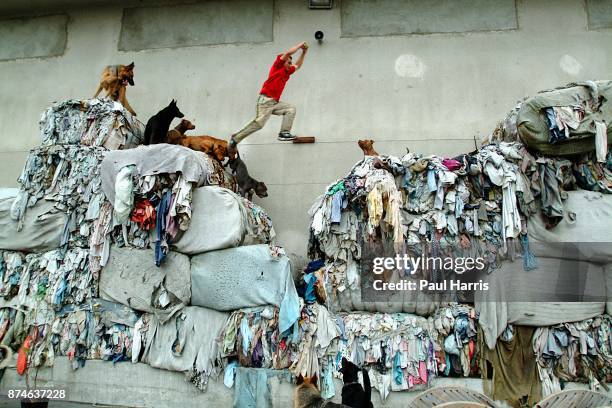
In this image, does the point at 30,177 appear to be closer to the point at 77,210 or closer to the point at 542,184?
the point at 77,210

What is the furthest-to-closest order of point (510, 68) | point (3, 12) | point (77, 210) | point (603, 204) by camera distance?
point (3, 12), point (510, 68), point (77, 210), point (603, 204)

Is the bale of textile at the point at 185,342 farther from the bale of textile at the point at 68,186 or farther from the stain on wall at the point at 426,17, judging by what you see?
the stain on wall at the point at 426,17

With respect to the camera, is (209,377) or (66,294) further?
(66,294)

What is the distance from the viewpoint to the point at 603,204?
6.01 metres

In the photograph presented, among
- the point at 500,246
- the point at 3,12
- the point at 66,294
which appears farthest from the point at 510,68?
the point at 3,12

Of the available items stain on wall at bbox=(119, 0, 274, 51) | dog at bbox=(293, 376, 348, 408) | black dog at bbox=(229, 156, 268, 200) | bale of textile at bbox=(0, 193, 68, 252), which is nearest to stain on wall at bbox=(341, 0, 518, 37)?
stain on wall at bbox=(119, 0, 274, 51)


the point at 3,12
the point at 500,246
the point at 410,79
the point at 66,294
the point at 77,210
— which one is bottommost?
the point at 66,294

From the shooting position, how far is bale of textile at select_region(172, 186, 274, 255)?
6.02 meters

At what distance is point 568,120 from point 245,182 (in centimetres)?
423

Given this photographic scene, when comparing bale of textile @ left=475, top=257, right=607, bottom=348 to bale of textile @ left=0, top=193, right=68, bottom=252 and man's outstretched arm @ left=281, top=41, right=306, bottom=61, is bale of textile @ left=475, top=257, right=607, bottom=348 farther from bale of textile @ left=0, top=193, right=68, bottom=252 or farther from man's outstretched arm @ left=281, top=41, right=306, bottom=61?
bale of textile @ left=0, top=193, right=68, bottom=252

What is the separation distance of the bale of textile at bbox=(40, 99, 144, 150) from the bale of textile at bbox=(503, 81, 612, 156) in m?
5.15

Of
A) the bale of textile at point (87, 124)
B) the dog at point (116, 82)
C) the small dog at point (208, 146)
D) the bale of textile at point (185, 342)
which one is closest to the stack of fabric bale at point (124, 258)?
the bale of textile at point (185, 342)

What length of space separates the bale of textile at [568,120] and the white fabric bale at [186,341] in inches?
164

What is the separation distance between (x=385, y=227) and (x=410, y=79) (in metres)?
3.27
